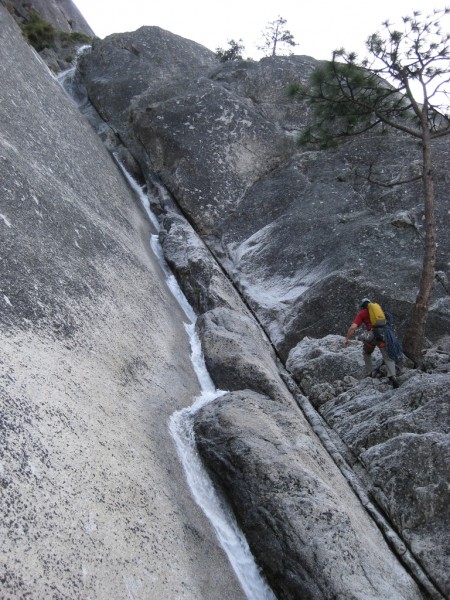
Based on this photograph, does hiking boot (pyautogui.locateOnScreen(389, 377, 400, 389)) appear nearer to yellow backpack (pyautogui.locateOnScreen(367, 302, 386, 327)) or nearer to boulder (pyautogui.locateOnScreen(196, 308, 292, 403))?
yellow backpack (pyautogui.locateOnScreen(367, 302, 386, 327))

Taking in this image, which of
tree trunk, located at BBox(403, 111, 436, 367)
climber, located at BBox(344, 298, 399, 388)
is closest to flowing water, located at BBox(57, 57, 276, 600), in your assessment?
climber, located at BBox(344, 298, 399, 388)

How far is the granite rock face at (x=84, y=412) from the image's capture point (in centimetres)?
461

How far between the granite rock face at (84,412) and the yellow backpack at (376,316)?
4.08 metres

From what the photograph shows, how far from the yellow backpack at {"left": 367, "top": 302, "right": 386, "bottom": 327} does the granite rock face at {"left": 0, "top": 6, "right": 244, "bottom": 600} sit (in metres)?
4.08

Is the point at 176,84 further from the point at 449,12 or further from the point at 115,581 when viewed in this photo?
the point at 115,581

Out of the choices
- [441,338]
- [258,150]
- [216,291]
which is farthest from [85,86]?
[441,338]

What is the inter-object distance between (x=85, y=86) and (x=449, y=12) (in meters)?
18.1

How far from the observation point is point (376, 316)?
1145 centimetres

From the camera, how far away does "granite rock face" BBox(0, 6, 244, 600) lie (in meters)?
4.61

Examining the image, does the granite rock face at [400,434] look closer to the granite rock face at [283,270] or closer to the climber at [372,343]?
the granite rock face at [283,270]

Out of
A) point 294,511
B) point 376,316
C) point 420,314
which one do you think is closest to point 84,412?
point 294,511

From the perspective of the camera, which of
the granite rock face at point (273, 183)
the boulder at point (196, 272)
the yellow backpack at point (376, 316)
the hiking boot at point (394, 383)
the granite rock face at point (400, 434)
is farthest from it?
the boulder at point (196, 272)

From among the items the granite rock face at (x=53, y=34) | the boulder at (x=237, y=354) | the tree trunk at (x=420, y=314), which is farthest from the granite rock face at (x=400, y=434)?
the granite rock face at (x=53, y=34)

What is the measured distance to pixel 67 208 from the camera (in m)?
10.9
